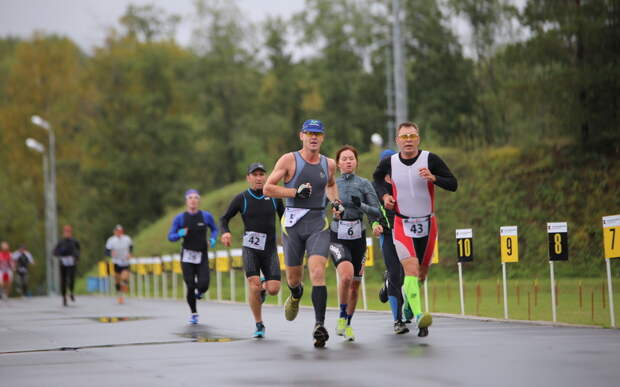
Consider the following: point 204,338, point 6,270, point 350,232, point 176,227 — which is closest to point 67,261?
point 6,270

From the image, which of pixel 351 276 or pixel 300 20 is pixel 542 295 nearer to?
pixel 351 276

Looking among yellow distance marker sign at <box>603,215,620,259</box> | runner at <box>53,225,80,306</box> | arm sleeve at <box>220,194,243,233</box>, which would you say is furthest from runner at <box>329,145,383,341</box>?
runner at <box>53,225,80,306</box>

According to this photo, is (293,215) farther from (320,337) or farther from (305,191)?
(320,337)

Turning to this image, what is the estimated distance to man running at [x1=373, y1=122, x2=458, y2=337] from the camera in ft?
39.1

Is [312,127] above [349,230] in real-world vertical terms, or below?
above

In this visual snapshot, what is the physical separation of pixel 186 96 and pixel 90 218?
36.5 feet

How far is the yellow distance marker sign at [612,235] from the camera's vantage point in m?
12.6

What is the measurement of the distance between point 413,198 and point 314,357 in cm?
276

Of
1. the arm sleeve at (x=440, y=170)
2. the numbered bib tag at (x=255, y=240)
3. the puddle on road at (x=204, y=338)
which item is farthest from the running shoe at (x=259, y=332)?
the arm sleeve at (x=440, y=170)

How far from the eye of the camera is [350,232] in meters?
12.7

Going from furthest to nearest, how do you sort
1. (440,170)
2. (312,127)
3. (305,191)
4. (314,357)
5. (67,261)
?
(67,261) < (440,170) < (312,127) < (305,191) < (314,357)

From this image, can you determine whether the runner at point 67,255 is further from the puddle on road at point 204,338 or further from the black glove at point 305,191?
the black glove at point 305,191

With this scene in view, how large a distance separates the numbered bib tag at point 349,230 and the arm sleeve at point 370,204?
260 mm

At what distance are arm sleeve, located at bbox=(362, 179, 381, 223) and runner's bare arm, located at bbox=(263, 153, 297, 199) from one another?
1.45 m
